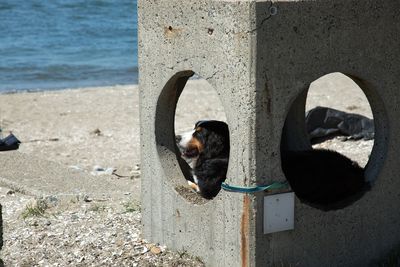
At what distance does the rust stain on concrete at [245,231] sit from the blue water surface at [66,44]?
10.8 m

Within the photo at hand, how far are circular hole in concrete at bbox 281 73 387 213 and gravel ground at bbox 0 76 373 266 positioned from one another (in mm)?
153

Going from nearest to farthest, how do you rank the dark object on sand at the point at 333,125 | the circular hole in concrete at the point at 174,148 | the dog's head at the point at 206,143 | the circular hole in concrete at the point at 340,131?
the circular hole in concrete at the point at 174,148 < the dog's head at the point at 206,143 < the circular hole in concrete at the point at 340,131 < the dark object on sand at the point at 333,125

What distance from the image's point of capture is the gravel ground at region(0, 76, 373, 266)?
5258 mm

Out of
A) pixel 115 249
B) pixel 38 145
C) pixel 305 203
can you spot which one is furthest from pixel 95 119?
pixel 305 203

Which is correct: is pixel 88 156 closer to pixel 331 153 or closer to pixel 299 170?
pixel 331 153

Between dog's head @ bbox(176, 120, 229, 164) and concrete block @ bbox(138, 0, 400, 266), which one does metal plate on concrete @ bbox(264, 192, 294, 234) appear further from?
dog's head @ bbox(176, 120, 229, 164)

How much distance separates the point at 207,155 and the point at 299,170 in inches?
23.8

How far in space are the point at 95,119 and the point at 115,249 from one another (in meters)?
6.22

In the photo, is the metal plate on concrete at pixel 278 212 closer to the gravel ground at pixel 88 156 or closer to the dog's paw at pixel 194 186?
the gravel ground at pixel 88 156

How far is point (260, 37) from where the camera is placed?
4.27 meters

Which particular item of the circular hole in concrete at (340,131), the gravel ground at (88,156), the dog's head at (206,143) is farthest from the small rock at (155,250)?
the circular hole in concrete at (340,131)

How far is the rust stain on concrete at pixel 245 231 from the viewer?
14.6 feet

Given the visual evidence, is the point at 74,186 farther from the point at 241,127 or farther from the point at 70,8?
the point at 70,8

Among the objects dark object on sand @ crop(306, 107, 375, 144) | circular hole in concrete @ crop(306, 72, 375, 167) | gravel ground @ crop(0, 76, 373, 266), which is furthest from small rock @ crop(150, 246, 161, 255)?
dark object on sand @ crop(306, 107, 375, 144)
